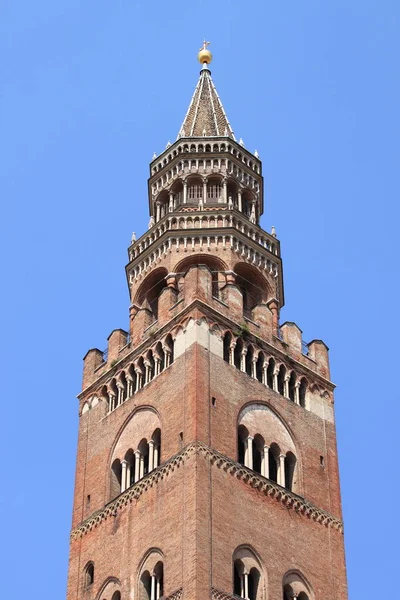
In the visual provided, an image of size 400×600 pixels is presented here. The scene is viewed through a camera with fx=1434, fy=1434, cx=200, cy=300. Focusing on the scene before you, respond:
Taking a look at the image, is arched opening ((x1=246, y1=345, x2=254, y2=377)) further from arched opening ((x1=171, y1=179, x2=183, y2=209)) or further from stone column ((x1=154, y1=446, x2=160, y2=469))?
arched opening ((x1=171, y1=179, x2=183, y2=209))

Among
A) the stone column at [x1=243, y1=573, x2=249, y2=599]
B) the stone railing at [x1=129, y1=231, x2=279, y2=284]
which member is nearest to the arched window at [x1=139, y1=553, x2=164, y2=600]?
the stone column at [x1=243, y1=573, x2=249, y2=599]

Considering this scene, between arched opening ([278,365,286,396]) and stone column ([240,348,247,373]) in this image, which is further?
arched opening ([278,365,286,396])

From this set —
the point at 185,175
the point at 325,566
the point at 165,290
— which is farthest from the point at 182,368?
the point at 185,175

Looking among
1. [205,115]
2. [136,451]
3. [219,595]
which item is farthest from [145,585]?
[205,115]

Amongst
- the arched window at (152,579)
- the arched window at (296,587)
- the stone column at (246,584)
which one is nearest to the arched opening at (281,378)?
the arched window at (296,587)

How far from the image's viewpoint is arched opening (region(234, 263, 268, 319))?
5228cm

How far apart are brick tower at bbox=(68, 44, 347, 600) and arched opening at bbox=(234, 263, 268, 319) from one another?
1.9 inches

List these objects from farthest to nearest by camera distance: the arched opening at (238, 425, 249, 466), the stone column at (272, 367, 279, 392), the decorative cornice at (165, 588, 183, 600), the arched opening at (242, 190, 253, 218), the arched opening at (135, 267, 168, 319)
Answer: the arched opening at (242, 190, 253, 218) < the arched opening at (135, 267, 168, 319) < the stone column at (272, 367, 279, 392) < the arched opening at (238, 425, 249, 466) < the decorative cornice at (165, 588, 183, 600)

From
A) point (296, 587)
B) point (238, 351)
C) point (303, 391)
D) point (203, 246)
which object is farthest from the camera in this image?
point (203, 246)

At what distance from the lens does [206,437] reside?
43531 mm

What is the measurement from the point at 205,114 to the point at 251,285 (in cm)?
929

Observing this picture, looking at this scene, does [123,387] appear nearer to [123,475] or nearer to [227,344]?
[123,475]

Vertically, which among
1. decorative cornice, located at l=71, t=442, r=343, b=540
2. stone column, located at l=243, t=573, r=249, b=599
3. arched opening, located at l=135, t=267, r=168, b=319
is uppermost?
arched opening, located at l=135, t=267, r=168, b=319

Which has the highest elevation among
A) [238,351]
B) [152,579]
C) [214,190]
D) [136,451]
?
[214,190]
